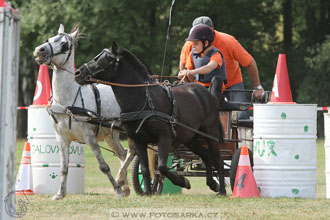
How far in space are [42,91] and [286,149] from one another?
14.1ft

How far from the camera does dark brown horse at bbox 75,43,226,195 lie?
9055 millimetres

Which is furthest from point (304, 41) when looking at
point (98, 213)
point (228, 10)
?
point (98, 213)

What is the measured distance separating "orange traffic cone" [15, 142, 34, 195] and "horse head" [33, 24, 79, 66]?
6.95 ft

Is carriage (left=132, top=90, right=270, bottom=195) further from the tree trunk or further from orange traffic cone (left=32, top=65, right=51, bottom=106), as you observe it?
the tree trunk

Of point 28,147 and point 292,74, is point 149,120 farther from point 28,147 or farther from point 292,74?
point 292,74

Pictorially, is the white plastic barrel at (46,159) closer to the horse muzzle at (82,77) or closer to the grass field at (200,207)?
the grass field at (200,207)

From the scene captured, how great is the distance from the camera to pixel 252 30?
3070cm

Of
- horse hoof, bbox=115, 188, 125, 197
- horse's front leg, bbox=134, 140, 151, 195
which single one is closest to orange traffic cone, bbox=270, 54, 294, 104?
horse's front leg, bbox=134, 140, 151, 195

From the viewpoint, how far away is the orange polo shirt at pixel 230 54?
11.0 metres

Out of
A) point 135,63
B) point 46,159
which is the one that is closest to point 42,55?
point 135,63

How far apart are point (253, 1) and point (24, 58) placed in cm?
1038

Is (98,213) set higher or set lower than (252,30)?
lower

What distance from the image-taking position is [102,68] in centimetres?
905

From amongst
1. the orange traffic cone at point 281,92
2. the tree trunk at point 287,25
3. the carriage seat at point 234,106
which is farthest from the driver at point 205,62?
the tree trunk at point 287,25
